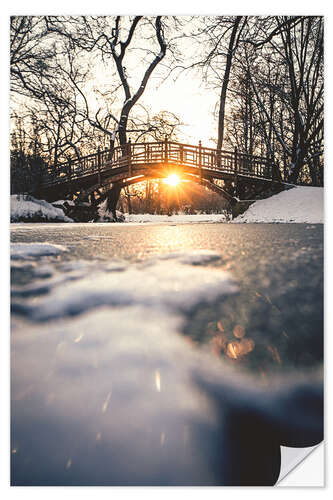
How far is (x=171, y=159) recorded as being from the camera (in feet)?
17.6

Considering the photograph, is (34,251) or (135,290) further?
(34,251)

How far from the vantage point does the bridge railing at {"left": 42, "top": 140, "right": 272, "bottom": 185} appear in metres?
4.62

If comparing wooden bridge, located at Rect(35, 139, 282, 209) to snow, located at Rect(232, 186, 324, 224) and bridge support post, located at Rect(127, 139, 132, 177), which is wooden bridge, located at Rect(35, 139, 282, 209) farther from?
snow, located at Rect(232, 186, 324, 224)

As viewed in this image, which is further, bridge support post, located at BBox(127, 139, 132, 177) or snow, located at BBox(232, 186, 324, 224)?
bridge support post, located at BBox(127, 139, 132, 177)

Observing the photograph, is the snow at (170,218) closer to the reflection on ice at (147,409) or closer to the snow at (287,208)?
the snow at (287,208)

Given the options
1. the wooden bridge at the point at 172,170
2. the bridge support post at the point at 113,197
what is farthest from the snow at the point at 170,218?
the wooden bridge at the point at 172,170

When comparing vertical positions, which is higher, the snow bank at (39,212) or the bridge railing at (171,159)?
the bridge railing at (171,159)

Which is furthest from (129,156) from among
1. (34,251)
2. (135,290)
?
(135,290)

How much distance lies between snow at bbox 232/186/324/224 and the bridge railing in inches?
22.9

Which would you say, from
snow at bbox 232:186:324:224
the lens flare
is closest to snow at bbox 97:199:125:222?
the lens flare

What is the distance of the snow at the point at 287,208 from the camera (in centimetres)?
270

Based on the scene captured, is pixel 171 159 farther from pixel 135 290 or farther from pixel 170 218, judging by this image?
pixel 135 290

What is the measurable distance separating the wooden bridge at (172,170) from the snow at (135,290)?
428cm

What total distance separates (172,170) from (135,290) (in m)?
5.47
